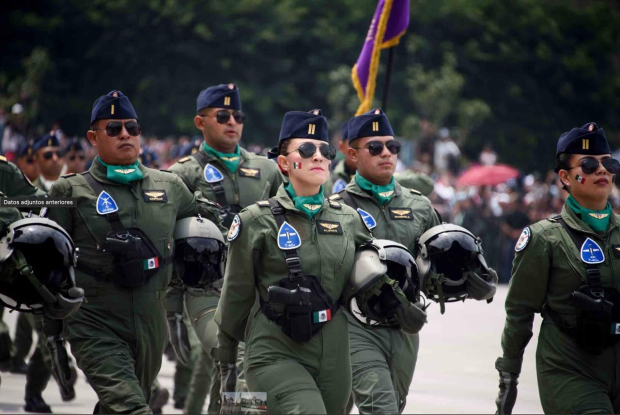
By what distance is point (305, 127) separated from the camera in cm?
728

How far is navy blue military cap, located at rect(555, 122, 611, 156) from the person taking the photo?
762 centimetres

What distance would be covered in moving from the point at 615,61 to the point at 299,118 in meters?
56.4

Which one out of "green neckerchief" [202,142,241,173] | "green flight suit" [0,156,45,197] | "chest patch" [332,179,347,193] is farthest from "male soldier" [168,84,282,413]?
"green flight suit" [0,156,45,197]

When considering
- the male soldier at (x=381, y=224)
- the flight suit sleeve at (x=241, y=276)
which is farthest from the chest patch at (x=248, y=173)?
the flight suit sleeve at (x=241, y=276)

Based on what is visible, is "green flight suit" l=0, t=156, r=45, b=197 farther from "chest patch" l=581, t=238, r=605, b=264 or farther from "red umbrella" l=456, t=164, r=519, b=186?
"red umbrella" l=456, t=164, r=519, b=186

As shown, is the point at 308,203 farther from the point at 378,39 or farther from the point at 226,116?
the point at 378,39

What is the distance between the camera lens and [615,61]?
6097cm

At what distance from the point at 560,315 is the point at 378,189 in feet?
6.43

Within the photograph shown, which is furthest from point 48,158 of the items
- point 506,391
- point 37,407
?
point 506,391

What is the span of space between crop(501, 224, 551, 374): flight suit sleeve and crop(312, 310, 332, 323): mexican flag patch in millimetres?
1301

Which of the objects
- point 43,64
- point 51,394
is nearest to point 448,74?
point 43,64

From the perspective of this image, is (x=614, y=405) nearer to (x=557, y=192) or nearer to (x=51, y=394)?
(x=51, y=394)

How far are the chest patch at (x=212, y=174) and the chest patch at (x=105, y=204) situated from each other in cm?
206

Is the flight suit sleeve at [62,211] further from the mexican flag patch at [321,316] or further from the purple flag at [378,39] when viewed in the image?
the purple flag at [378,39]
